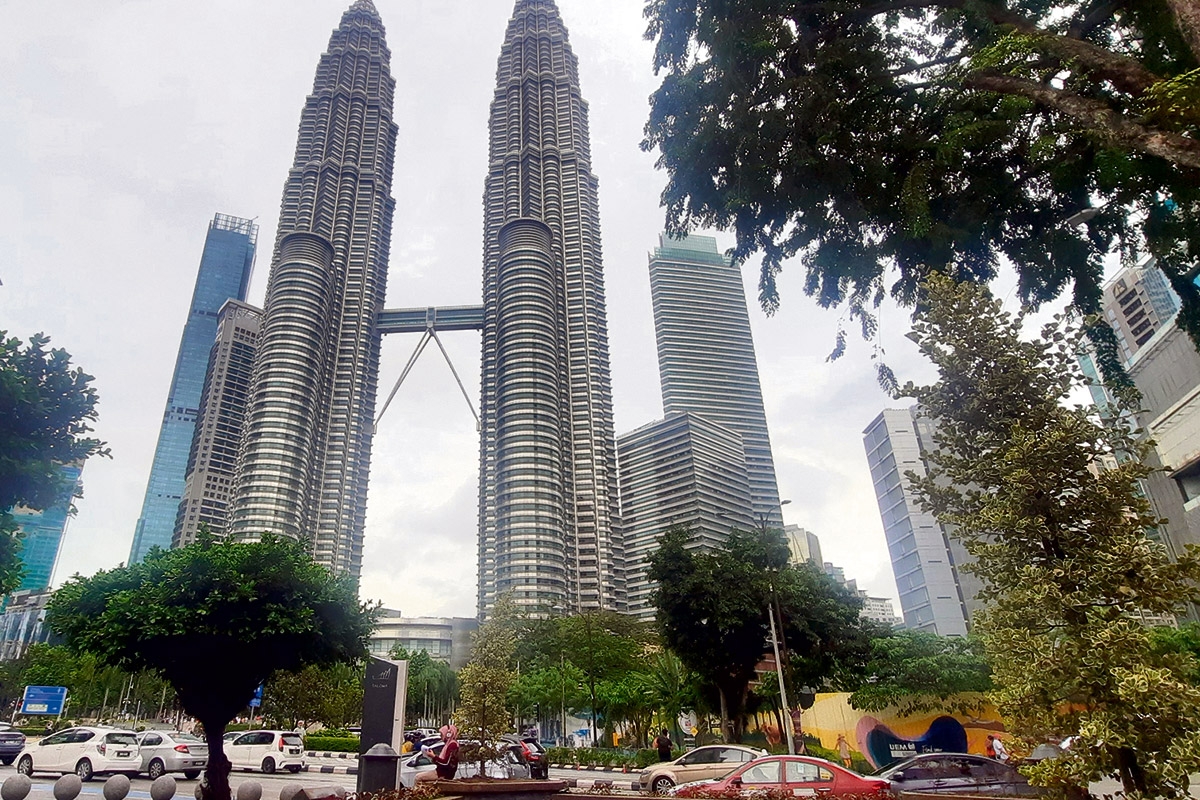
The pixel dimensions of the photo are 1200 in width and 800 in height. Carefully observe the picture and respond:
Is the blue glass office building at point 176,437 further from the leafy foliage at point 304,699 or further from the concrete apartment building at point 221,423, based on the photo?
the leafy foliage at point 304,699

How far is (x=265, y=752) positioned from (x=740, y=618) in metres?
21.5

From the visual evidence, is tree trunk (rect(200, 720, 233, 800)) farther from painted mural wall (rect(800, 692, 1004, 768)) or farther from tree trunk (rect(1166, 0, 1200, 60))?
painted mural wall (rect(800, 692, 1004, 768))

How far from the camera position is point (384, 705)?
17.2m

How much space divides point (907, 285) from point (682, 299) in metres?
182

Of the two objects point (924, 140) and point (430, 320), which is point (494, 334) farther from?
point (924, 140)

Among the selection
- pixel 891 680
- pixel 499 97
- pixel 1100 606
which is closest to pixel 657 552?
pixel 891 680

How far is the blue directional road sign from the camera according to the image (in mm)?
47219

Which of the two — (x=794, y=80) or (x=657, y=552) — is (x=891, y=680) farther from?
(x=794, y=80)

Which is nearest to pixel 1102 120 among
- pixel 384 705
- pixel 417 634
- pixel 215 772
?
pixel 384 705

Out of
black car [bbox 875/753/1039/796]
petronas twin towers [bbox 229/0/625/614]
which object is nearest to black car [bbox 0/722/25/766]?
black car [bbox 875/753/1039/796]

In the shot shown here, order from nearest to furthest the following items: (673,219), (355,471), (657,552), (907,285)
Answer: (907,285) < (673,219) < (657,552) < (355,471)

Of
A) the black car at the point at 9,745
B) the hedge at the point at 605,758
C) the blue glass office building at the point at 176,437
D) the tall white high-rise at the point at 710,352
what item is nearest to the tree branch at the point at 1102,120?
the hedge at the point at 605,758

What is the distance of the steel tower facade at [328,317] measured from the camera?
105 m

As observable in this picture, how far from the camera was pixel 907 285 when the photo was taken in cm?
1029
